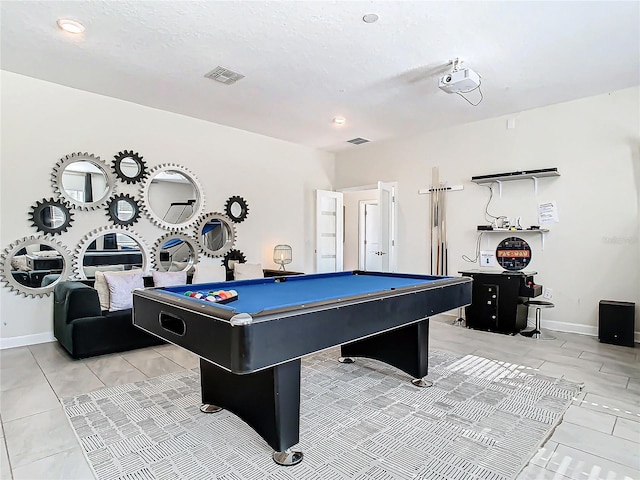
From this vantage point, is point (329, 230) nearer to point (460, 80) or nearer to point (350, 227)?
point (350, 227)

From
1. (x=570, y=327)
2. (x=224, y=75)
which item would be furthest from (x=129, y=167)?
(x=570, y=327)

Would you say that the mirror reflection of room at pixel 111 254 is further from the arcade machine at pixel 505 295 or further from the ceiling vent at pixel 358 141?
the arcade machine at pixel 505 295

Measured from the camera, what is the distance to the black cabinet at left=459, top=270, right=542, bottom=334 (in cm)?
451

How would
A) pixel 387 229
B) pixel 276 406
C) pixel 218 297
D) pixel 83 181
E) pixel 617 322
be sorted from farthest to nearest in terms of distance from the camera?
pixel 387 229 < pixel 83 181 < pixel 617 322 < pixel 218 297 < pixel 276 406

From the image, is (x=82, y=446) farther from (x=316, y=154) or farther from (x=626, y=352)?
(x=316, y=154)

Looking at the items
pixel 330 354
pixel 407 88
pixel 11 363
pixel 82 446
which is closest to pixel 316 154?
pixel 407 88

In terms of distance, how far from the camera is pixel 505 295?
15.0 ft

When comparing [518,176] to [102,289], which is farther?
[518,176]

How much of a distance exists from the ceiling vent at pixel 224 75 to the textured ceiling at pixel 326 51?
0.08 meters

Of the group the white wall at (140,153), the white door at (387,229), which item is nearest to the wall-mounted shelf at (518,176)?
the white door at (387,229)

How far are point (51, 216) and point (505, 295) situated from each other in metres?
5.42

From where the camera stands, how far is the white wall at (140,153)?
12.7 feet

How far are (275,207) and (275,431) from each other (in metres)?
4.62

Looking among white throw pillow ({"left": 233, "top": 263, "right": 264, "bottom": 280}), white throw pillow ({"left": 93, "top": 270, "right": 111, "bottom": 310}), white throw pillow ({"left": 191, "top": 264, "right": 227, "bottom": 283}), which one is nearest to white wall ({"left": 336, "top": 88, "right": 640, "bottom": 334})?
white throw pillow ({"left": 233, "top": 263, "right": 264, "bottom": 280})
